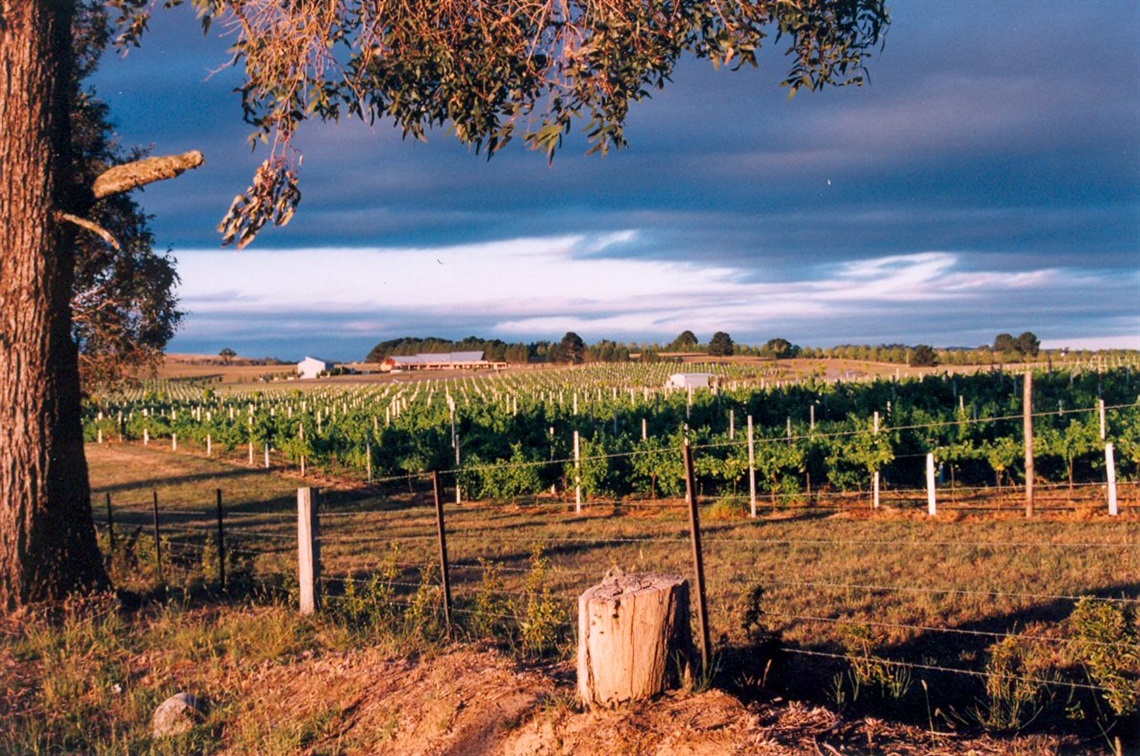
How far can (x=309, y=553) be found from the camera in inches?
280

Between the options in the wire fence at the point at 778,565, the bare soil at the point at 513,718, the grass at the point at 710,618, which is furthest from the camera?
A: the wire fence at the point at 778,565

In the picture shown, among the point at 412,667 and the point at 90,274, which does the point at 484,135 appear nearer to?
the point at 412,667

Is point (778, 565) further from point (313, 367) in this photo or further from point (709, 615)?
point (313, 367)

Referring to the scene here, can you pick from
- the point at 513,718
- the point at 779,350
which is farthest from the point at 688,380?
the point at 513,718

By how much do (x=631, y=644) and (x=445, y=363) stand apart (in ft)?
243

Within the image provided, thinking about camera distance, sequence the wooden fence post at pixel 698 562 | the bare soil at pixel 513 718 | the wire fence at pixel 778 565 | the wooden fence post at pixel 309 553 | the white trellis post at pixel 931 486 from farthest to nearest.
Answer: the white trellis post at pixel 931 486
the wooden fence post at pixel 309 553
the wire fence at pixel 778 565
the wooden fence post at pixel 698 562
the bare soil at pixel 513 718

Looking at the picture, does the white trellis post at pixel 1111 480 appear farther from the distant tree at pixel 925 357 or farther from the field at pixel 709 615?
the distant tree at pixel 925 357

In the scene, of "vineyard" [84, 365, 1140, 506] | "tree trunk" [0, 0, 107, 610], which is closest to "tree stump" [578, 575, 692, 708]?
"vineyard" [84, 365, 1140, 506]

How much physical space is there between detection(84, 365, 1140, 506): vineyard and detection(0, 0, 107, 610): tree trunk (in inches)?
139

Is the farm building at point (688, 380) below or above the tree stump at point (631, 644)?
above

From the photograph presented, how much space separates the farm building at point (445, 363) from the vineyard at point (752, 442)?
112 ft

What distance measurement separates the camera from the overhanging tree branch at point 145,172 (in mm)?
7367

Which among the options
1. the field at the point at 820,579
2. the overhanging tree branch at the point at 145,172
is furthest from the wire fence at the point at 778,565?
the overhanging tree branch at the point at 145,172

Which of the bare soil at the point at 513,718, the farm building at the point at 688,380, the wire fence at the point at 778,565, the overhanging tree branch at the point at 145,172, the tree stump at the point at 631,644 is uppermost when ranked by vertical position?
the overhanging tree branch at the point at 145,172
